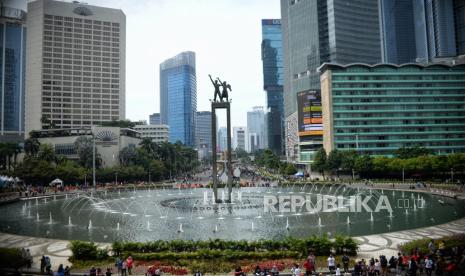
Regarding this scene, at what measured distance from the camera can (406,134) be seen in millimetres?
138500

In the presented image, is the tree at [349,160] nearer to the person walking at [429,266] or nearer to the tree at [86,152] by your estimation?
the tree at [86,152]

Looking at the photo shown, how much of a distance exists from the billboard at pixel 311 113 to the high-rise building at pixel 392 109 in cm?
1494

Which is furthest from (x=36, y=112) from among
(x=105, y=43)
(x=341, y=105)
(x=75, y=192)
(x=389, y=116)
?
(x=389, y=116)

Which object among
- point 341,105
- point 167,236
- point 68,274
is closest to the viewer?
point 68,274

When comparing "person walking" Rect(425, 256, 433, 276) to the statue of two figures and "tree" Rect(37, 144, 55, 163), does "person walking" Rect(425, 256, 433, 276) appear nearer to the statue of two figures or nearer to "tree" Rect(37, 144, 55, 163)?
the statue of two figures

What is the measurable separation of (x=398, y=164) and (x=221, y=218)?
240 feet

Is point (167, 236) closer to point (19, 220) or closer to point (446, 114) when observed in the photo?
point (19, 220)

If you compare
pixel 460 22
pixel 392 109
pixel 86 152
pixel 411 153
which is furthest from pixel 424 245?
pixel 460 22

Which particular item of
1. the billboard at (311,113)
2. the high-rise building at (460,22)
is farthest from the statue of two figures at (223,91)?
the high-rise building at (460,22)

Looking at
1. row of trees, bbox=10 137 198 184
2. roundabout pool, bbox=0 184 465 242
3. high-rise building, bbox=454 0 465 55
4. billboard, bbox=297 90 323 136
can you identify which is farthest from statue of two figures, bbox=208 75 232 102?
high-rise building, bbox=454 0 465 55

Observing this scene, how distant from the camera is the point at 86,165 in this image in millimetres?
111938

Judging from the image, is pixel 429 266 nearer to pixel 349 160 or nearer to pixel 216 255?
pixel 216 255

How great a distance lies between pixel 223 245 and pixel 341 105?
386ft

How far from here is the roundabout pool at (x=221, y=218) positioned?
133ft
